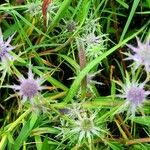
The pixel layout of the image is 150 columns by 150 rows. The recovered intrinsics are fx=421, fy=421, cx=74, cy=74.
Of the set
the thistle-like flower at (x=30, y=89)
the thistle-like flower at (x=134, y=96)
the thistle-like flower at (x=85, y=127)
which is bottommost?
the thistle-like flower at (x=85, y=127)

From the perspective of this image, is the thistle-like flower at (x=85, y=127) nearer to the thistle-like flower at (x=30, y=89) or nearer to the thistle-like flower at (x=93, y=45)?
the thistle-like flower at (x=30, y=89)

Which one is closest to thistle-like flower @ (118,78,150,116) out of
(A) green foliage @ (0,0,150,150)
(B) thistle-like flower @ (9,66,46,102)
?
(A) green foliage @ (0,0,150,150)

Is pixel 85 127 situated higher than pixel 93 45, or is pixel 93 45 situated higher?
pixel 93 45

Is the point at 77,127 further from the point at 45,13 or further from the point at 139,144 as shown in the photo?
the point at 45,13

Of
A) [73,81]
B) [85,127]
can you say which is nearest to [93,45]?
[73,81]

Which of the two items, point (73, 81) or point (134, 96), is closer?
point (134, 96)

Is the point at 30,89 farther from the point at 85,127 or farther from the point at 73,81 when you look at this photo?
the point at 73,81

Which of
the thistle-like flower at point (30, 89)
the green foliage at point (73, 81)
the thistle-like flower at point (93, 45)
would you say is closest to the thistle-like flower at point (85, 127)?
the green foliage at point (73, 81)

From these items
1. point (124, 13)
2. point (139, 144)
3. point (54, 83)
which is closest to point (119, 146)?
point (139, 144)

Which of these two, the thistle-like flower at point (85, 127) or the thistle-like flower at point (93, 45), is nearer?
the thistle-like flower at point (85, 127)

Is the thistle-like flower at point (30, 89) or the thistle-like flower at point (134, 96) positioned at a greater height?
the thistle-like flower at point (30, 89)

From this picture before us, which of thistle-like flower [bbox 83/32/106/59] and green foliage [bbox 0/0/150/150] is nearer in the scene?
green foliage [bbox 0/0/150/150]

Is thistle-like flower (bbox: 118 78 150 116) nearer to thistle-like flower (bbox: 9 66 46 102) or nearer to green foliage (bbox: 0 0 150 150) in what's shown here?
green foliage (bbox: 0 0 150 150)
